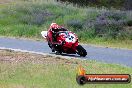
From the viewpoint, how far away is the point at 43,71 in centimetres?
1270

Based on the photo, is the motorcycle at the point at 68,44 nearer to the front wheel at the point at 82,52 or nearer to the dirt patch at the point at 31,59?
the front wheel at the point at 82,52

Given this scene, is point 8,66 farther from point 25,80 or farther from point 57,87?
point 57,87

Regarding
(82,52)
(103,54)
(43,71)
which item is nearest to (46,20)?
(103,54)

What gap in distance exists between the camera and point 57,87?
34.3 ft

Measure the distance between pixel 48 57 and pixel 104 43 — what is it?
358 inches

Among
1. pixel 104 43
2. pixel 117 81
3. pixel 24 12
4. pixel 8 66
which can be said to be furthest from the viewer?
pixel 24 12

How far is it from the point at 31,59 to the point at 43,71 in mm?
2571

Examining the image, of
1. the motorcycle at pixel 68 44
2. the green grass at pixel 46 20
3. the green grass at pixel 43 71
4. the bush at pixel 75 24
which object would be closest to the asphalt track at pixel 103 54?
the motorcycle at pixel 68 44

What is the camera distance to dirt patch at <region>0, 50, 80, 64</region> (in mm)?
14711

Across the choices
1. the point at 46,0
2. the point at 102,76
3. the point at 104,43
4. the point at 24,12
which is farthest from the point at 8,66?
the point at 46,0

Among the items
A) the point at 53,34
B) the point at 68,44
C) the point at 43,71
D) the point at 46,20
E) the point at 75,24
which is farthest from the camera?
the point at 46,20

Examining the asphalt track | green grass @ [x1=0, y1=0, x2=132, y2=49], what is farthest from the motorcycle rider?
green grass @ [x1=0, y1=0, x2=132, y2=49]

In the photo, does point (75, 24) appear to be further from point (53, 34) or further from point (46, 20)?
point (53, 34)

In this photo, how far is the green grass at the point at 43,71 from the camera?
10.8 meters
